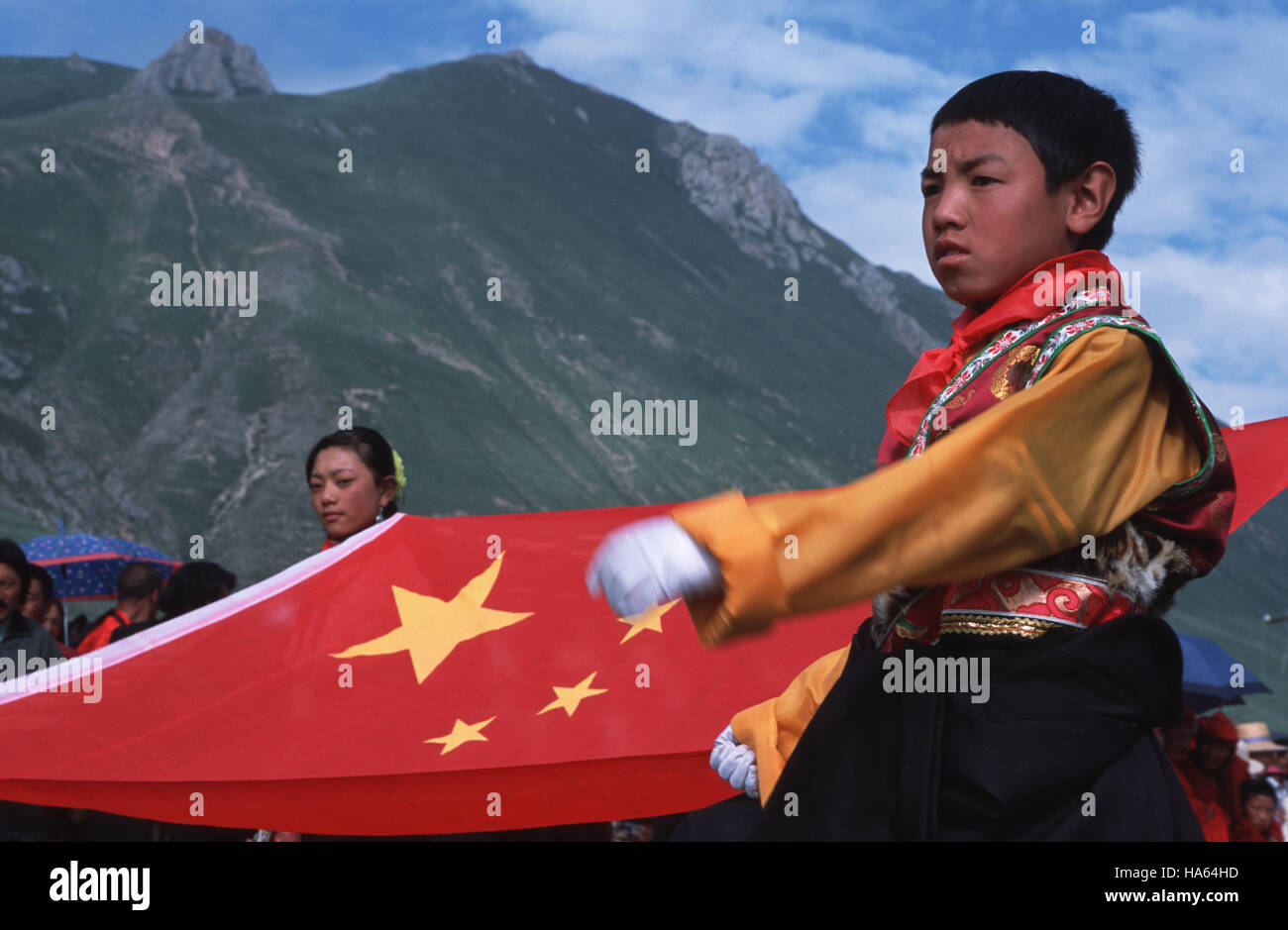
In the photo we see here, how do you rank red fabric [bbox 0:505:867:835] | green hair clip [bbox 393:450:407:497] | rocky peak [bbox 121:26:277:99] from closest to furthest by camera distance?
1. red fabric [bbox 0:505:867:835]
2. green hair clip [bbox 393:450:407:497]
3. rocky peak [bbox 121:26:277:99]

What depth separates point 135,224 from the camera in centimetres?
6269

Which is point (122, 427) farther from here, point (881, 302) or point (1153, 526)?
point (881, 302)

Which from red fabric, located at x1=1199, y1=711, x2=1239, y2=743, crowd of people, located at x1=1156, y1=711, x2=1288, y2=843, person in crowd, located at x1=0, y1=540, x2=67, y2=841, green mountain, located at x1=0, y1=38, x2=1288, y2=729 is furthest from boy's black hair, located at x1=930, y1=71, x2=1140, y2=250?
green mountain, located at x1=0, y1=38, x2=1288, y2=729

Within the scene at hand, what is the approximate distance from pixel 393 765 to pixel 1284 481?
2.59 meters

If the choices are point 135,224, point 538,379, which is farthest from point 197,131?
point 538,379

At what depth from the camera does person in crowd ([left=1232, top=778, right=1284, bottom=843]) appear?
19.5 feet

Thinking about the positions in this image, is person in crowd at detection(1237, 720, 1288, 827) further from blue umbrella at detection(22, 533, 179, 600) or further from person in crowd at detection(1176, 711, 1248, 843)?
blue umbrella at detection(22, 533, 179, 600)

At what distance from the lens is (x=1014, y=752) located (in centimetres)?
161

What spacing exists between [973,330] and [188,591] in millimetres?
4377

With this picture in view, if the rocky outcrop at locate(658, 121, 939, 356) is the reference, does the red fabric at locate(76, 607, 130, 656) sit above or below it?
below

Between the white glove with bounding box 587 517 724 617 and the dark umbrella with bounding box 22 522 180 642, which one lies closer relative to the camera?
the white glove with bounding box 587 517 724 617
